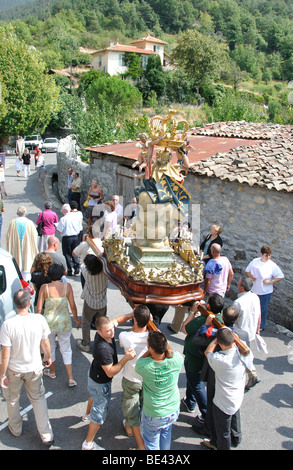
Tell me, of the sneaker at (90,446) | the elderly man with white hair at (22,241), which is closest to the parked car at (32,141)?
the elderly man with white hair at (22,241)

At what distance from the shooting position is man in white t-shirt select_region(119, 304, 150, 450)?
4121 millimetres

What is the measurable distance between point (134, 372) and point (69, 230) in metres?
4.92

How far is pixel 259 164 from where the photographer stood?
8.81 meters

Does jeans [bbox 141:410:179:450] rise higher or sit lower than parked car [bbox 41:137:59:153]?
lower

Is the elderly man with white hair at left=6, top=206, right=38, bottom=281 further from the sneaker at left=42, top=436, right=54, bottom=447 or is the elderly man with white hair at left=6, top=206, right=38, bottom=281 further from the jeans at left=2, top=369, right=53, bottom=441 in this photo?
the sneaker at left=42, top=436, right=54, bottom=447

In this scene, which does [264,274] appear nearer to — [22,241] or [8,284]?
[8,284]

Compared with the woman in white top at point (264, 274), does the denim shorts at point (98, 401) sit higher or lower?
lower

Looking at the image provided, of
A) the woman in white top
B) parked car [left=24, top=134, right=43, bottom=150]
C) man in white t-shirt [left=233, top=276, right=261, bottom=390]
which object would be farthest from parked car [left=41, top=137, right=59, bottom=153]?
man in white t-shirt [left=233, top=276, right=261, bottom=390]

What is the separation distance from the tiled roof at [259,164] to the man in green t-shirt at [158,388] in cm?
482

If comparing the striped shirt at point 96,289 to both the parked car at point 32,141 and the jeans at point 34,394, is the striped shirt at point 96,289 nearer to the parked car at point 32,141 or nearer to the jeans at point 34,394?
the jeans at point 34,394

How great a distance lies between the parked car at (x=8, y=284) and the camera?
203 inches

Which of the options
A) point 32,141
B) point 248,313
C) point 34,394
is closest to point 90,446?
point 34,394

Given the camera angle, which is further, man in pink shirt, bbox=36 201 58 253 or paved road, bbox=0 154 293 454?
man in pink shirt, bbox=36 201 58 253

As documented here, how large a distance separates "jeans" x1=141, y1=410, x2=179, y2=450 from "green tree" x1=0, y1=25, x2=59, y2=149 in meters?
26.1
